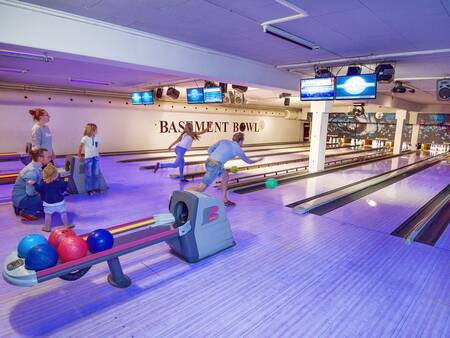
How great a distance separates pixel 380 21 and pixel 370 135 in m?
18.7

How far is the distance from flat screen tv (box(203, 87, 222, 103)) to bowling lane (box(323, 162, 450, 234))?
4.40 metres

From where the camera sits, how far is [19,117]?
966cm

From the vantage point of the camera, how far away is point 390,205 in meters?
5.32

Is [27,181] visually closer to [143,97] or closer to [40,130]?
[40,130]

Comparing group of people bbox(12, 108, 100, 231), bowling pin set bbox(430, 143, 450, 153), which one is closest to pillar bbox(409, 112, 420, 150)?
bowling pin set bbox(430, 143, 450, 153)

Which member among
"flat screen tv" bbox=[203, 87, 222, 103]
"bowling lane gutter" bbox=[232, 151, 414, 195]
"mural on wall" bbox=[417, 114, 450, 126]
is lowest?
"bowling lane gutter" bbox=[232, 151, 414, 195]

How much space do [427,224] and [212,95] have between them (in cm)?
576

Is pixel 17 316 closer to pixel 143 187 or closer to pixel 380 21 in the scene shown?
pixel 143 187

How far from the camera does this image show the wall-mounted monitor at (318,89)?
5.65m

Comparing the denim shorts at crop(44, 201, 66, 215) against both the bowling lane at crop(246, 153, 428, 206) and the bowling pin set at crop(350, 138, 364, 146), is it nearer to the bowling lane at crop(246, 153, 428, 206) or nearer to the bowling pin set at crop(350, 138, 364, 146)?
the bowling lane at crop(246, 153, 428, 206)

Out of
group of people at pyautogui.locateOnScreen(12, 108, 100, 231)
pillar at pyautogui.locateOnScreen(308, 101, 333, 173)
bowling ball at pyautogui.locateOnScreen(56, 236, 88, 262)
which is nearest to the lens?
bowling ball at pyautogui.locateOnScreen(56, 236, 88, 262)

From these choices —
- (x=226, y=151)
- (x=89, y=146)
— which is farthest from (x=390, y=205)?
(x=89, y=146)

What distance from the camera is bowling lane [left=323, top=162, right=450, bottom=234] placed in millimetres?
4379

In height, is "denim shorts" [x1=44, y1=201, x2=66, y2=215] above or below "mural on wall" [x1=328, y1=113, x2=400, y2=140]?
below
